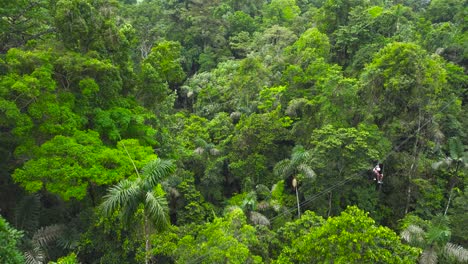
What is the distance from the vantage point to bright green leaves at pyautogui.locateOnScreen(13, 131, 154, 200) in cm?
1084

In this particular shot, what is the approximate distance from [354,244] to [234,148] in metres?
13.0

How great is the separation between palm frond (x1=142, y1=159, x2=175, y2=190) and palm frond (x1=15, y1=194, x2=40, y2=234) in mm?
5102

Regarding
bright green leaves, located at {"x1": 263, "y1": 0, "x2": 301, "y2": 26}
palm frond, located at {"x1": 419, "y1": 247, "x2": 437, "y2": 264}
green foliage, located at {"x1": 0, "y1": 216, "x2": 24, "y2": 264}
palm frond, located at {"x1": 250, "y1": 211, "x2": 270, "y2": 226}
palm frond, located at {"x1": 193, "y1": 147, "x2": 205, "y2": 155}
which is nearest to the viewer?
green foliage, located at {"x1": 0, "y1": 216, "x2": 24, "y2": 264}

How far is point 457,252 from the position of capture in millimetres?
12312

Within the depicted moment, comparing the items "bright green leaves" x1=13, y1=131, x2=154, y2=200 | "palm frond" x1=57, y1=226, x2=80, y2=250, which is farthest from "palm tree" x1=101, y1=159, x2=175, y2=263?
"palm frond" x1=57, y1=226, x2=80, y2=250

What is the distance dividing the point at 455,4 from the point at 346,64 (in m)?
12.9

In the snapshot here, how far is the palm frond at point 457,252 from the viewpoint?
1211cm

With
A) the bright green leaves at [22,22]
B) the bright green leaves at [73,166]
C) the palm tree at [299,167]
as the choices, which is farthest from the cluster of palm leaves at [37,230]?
the palm tree at [299,167]

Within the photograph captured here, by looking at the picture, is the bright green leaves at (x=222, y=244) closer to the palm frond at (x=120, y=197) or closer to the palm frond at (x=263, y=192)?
the palm frond at (x=120, y=197)

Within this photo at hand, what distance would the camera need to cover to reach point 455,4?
3192cm

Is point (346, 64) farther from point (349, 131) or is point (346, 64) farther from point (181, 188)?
point (181, 188)

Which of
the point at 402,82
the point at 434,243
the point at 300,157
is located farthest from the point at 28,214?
the point at 402,82

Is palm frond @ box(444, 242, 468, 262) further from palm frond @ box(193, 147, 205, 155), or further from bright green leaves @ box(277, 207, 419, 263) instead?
palm frond @ box(193, 147, 205, 155)

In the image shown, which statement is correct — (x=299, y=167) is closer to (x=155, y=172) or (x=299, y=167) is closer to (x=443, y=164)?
(x=443, y=164)
